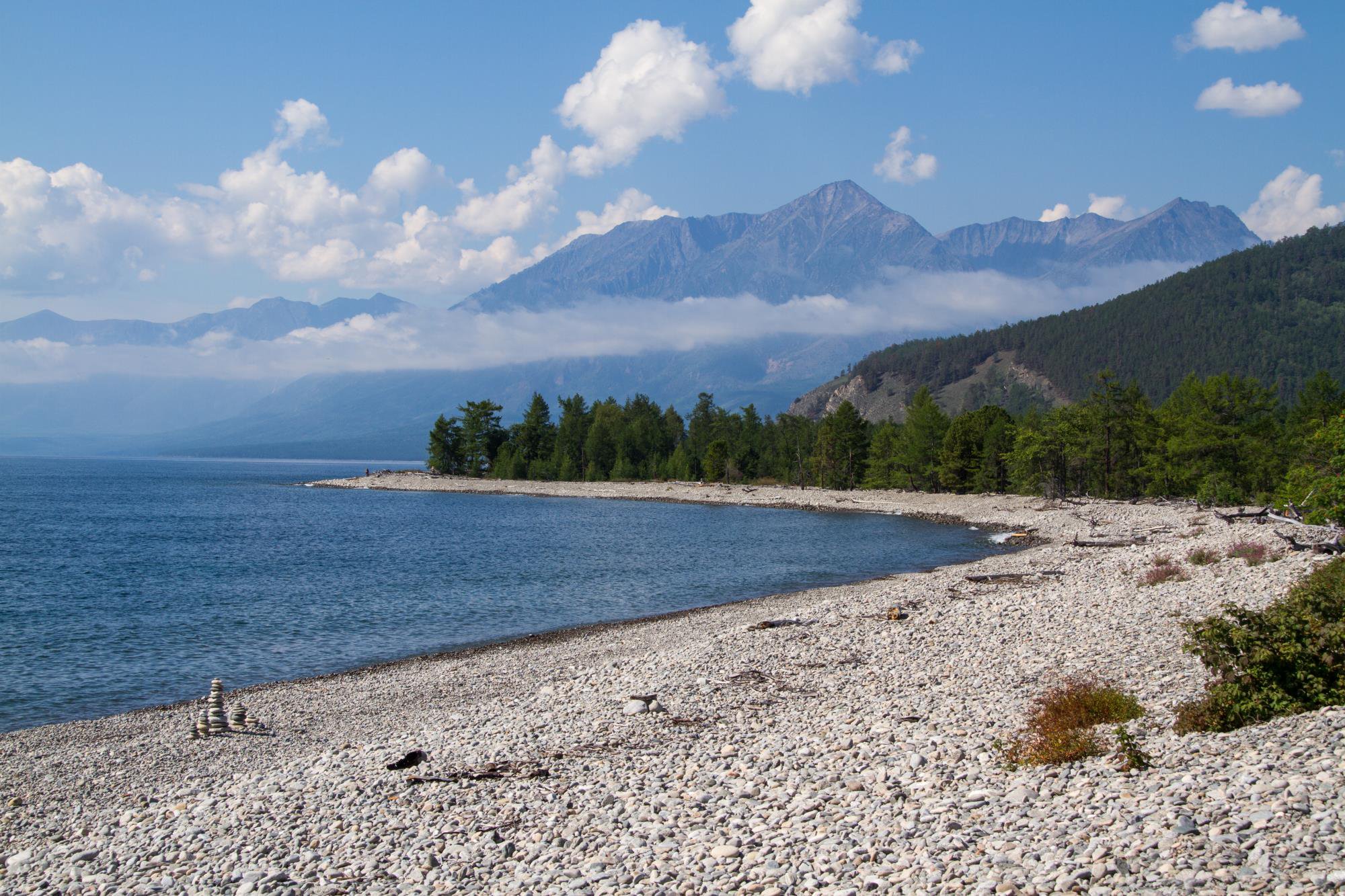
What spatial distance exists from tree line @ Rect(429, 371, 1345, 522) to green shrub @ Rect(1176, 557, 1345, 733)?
20.8m

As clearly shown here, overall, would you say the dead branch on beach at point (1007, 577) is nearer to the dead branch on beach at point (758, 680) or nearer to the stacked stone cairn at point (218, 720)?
the dead branch on beach at point (758, 680)

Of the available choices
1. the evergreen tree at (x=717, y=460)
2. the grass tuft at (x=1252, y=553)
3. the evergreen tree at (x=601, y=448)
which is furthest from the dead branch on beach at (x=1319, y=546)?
the evergreen tree at (x=601, y=448)

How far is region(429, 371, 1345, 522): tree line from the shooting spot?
72938mm

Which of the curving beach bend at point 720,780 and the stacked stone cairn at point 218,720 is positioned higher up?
the curving beach bend at point 720,780

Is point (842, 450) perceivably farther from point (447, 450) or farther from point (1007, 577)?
point (1007, 577)

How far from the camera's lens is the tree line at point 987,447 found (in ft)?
239

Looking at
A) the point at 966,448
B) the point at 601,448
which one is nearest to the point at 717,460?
the point at 601,448

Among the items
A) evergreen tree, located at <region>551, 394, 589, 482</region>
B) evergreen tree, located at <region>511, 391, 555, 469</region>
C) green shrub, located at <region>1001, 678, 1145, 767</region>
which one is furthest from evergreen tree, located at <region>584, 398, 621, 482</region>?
green shrub, located at <region>1001, 678, 1145, 767</region>

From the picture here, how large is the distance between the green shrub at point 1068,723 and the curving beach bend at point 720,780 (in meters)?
0.35

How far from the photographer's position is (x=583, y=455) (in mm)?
158250

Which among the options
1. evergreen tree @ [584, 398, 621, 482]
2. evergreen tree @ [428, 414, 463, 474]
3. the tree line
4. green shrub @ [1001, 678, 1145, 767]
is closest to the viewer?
green shrub @ [1001, 678, 1145, 767]

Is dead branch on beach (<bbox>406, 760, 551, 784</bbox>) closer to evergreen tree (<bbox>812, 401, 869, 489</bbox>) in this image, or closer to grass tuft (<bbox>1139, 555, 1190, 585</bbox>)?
grass tuft (<bbox>1139, 555, 1190, 585</bbox>)

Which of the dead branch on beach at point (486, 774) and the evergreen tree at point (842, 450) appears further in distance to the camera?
the evergreen tree at point (842, 450)

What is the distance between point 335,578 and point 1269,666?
4491cm
